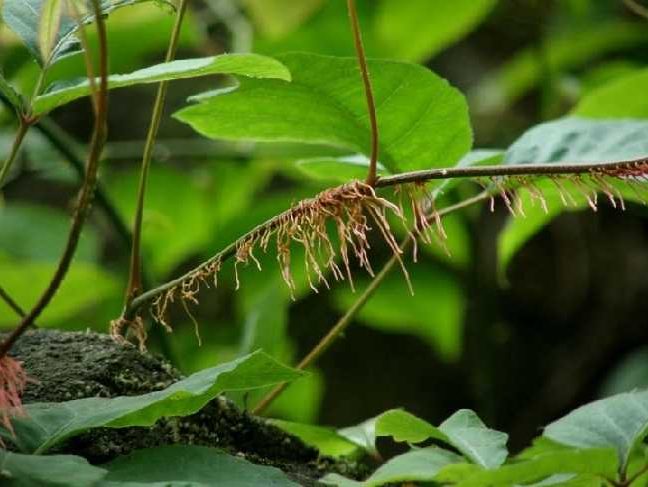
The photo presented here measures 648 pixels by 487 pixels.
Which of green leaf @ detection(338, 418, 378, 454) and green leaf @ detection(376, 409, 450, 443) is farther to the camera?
green leaf @ detection(338, 418, 378, 454)

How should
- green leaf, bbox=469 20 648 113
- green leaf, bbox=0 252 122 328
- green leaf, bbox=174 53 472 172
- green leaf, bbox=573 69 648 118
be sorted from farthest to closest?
1. green leaf, bbox=469 20 648 113
2. green leaf, bbox=0 252 122 328
3. green leaf, bbox=573 69 648 118
4. green leaf, bbox=174 53 472 172

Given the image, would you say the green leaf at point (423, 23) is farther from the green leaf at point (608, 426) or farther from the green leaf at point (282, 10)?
the green leaf at point (608, 426)

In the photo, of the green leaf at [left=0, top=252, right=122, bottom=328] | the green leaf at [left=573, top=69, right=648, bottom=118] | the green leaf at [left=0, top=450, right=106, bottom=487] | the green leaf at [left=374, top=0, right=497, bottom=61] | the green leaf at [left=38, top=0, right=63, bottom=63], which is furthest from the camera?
the green leaf at [left=374, top=0, right=497, bottom=61]

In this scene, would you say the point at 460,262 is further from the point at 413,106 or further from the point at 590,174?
the point at 590,174

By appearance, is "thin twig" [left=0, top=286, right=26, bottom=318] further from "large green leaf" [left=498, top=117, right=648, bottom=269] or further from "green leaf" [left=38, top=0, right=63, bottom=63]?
"large green leaf" [left=498, top=117, right=648, bottom=269]

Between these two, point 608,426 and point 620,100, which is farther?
point 620,100

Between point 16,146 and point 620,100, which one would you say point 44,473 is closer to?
point 16,146

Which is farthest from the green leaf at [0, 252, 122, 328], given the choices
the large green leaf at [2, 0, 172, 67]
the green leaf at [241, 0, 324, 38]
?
the large green leaf at [2, 0, 172, 67]

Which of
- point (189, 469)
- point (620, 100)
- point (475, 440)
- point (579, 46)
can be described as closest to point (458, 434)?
point (475, 440)
